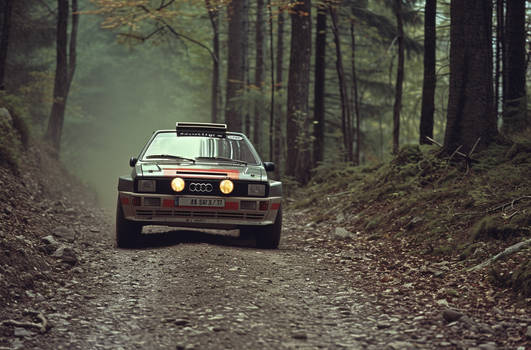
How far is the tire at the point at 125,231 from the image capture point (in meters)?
8.23

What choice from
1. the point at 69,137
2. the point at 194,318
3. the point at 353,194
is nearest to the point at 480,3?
the point at 353,194

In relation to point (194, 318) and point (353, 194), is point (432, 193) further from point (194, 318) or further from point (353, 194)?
point (194, 318)

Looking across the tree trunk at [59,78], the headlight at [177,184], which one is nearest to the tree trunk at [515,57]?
the headlight at [177,184]

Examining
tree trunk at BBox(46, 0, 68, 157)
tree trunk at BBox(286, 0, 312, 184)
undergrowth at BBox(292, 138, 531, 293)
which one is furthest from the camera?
tree trunk at BBox(46, 0, 68, 157)

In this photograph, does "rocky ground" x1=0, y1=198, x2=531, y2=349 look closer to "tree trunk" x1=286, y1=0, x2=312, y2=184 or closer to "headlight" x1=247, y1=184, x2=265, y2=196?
"headlight" x1=247, y1=184, x2=265, y2=196

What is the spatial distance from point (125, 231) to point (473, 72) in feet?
20.2

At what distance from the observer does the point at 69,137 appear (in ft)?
151

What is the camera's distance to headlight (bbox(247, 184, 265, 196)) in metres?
8.21

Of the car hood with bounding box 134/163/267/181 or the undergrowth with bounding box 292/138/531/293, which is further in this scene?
the car hood with bounding box 134/163/267/181

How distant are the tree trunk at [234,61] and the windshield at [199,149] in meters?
9.47

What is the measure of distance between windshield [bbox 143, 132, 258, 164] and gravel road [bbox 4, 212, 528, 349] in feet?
5.12

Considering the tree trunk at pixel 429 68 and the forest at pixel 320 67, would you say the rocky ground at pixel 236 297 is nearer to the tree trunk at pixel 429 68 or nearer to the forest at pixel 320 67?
the forest at pixel 320 67

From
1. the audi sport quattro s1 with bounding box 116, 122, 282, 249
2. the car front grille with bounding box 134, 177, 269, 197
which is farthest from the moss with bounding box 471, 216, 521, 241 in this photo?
the car front grille with bounding box 134, 177, 269, 197

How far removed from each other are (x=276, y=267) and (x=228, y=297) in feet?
5.58
